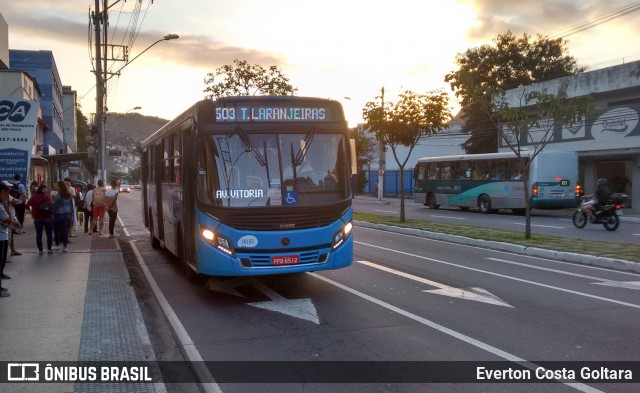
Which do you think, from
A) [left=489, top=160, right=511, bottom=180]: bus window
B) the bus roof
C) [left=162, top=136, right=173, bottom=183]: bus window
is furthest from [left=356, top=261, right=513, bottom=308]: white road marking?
[left=489, top=160, right=511, bottom=180]: bus window

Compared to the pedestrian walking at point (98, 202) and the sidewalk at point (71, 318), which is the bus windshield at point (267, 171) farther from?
the pedestrian walking at point (98, 202)

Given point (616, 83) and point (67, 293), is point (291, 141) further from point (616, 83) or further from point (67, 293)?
point (616, 83)

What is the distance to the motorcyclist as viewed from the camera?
19.5 m

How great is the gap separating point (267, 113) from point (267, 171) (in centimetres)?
94

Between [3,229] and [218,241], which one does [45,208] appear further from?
[218,241]

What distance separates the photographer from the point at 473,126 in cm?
4797

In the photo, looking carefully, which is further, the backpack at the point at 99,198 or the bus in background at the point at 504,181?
the bus in background at the point at 504,181

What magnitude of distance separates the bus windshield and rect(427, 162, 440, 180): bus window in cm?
2598

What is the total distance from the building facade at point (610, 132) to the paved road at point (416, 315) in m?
21.3

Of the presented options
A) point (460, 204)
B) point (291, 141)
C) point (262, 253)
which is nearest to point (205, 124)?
point (291, 141)

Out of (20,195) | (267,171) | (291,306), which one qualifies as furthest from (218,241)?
(20,195)

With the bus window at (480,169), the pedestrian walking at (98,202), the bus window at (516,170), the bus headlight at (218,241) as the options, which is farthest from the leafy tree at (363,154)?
the bus headlight at (218,241)

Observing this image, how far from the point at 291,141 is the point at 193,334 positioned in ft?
10.9

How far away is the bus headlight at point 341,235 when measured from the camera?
29.3 feet
